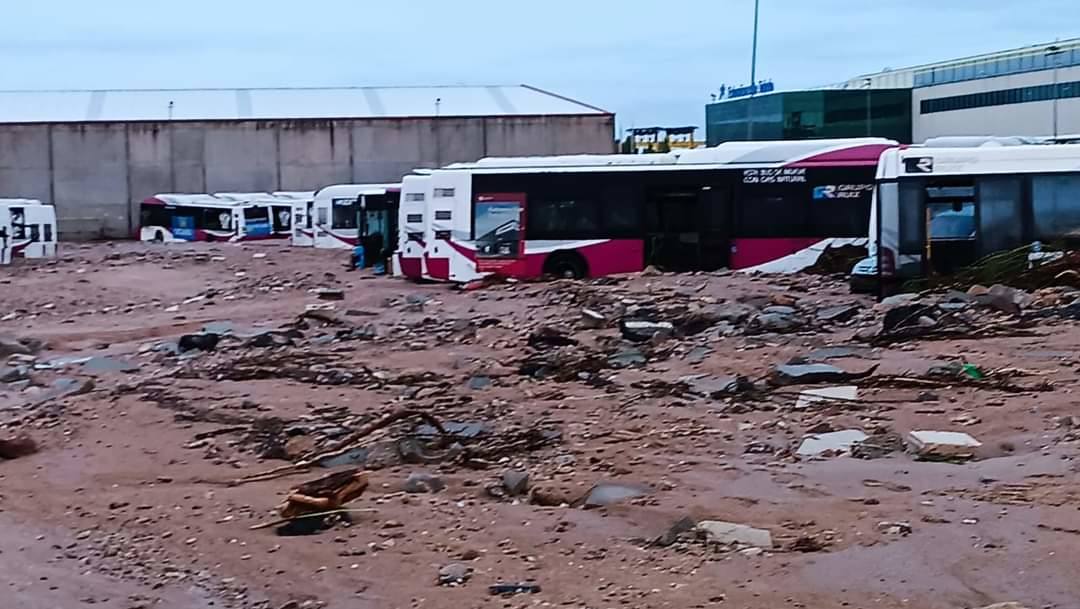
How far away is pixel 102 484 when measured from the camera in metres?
11.4

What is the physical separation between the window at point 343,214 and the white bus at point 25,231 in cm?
976

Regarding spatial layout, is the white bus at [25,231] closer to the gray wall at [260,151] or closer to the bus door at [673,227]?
the gray wall at [260,151]

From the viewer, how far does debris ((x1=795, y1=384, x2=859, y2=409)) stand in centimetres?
1296

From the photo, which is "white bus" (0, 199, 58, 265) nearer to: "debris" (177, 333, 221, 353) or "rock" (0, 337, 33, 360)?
"rock" (0, 337, 33, 360)

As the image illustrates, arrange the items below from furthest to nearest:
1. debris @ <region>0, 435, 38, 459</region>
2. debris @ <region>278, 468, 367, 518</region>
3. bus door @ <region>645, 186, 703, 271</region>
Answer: bus door @ <region>645, 186, 703, 271</region>
debris @ <region>0, 435, 38, 459</region>
debris @ <region>278, 468, 367, 518</region>

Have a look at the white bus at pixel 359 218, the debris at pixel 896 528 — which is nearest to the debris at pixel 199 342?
the debris at pixel 896 528

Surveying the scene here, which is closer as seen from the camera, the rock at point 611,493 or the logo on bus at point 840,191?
the rock at point 611,493

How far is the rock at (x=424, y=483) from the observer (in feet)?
33.6

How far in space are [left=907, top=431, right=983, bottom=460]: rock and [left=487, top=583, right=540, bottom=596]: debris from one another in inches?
152

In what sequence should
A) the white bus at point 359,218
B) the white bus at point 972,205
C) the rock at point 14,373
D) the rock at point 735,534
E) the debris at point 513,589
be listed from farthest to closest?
the white bus at point 359,218 < the white bus at point 972,205 < the rock at point 14,373 < the rock at point 735,534 < the debris at point 513,589

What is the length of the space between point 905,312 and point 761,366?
287cm

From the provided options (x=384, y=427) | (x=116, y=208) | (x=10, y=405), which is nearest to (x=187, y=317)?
(x=10, y=405)

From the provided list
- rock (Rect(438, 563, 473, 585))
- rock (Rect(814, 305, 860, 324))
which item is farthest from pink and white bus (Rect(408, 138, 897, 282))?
rock (Rect(438, 563, 473, 585))

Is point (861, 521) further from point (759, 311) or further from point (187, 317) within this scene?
point (187, 317)
